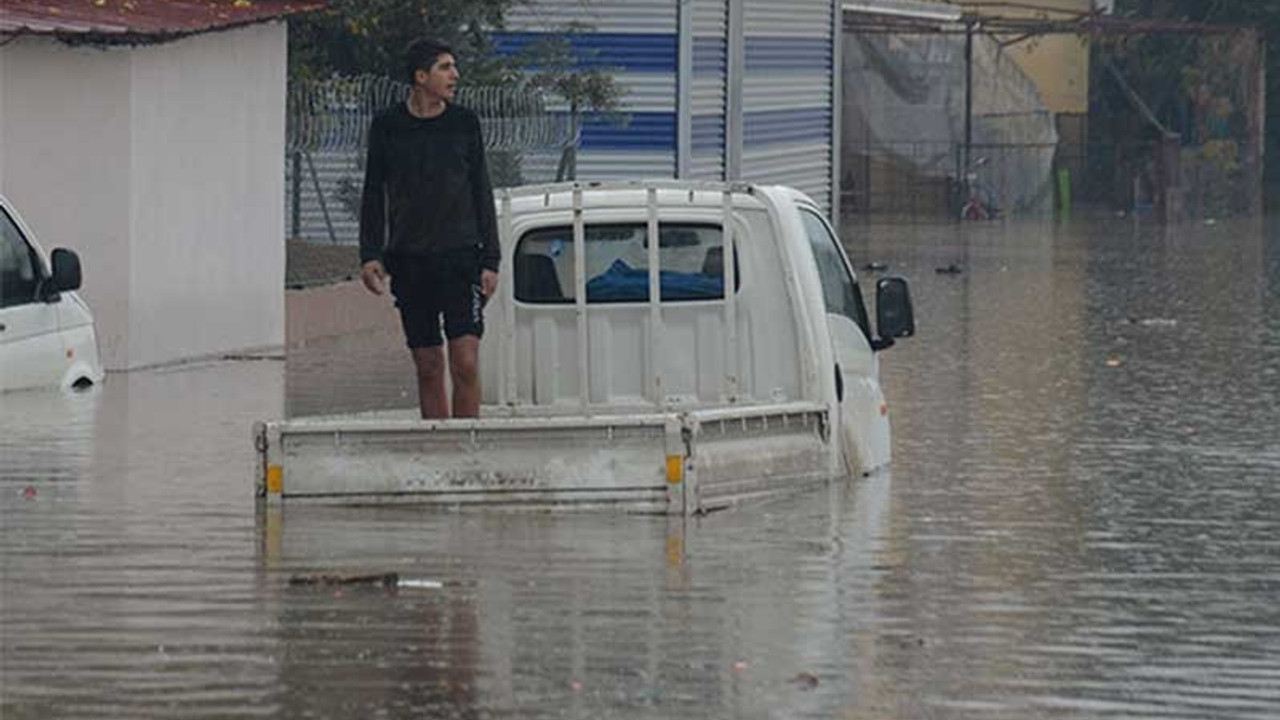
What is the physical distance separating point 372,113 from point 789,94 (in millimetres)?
14603

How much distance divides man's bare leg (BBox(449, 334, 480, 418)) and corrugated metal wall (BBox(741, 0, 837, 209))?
24701 mm

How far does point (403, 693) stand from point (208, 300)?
13496 millimetres

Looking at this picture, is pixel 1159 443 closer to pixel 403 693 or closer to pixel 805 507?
pixel 805 507

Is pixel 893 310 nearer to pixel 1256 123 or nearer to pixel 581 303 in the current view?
pixel 581 303

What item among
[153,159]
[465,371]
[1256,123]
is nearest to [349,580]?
[465,371]

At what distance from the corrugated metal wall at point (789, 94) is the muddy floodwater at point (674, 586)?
806 inches

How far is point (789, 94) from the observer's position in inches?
1606

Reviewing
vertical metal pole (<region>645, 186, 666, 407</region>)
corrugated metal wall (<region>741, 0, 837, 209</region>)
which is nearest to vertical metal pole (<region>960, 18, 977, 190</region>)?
corrugated metal wall (<region>741, 0, 837, 209</region>)

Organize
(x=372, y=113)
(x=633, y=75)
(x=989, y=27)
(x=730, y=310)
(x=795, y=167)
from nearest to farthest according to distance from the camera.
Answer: (x=730, y=310) < (x=372, y=113) < (x=633, y=75) < (x=795, y=167) < (x=989, y=27)

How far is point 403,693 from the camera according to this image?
8445mm

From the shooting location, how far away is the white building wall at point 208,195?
2055 centimetres

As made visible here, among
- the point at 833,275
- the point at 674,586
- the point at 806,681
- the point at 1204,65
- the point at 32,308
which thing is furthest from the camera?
the point at 1204,65

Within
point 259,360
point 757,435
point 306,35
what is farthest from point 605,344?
point 306,35

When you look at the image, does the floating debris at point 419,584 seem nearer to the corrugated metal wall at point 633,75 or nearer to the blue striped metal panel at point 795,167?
the corrugated metal wall at point 633,75
